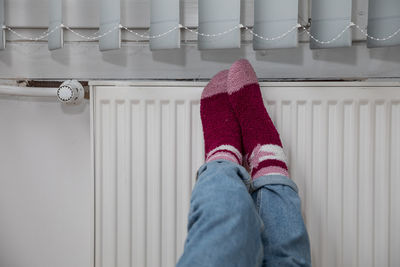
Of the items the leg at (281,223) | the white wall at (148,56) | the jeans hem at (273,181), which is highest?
the white wall at (148,56)

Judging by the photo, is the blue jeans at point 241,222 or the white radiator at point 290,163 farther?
the white radiator at point 290,163

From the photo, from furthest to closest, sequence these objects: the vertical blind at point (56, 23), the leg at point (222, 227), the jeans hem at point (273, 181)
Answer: the vertical blind at point (56, 23), the jeans hem at point (273, 181), the leg at point (222, 227)

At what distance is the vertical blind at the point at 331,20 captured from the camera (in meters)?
0.68

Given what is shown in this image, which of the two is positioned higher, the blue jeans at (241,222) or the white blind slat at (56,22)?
the white blind slat at (56,22)

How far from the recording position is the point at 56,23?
74 cm

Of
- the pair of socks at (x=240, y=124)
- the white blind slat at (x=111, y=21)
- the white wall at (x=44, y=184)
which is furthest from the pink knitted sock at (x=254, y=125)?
the white wall at (x=44, y=184)

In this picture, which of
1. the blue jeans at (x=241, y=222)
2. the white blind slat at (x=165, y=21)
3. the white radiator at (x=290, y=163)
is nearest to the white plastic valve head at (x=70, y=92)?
the white radiator at (x=290, y=163)

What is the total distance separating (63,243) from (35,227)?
0.08 m

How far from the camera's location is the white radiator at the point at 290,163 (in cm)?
69

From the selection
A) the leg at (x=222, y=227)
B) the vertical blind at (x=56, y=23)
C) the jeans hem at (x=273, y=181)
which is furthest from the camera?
the vertical blind at (x=56, y=23)

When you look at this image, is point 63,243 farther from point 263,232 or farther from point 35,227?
point 263,232

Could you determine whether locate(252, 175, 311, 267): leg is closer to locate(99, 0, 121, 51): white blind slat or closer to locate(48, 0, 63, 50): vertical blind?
locate(99, 0, 121, 51): white blind slat

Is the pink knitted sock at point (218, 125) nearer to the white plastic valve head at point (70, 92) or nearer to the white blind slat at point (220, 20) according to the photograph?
the white blind slat at point (220, 20)

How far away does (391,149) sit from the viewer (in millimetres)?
699
